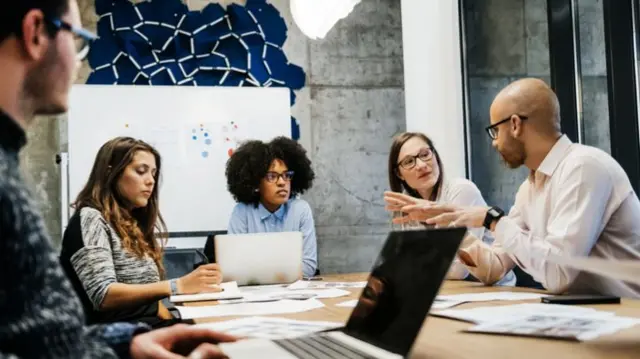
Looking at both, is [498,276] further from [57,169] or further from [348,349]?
[57,169]

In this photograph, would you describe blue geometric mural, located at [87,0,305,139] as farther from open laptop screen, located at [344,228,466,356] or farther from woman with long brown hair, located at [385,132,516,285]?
open laptop screen, located at [344,228,466,356]

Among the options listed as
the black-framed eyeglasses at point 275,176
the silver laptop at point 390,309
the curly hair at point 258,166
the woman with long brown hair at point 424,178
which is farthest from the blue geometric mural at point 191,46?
the silver laptop at point 390,309

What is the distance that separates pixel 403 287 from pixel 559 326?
37 cm

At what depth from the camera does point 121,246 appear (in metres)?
2.44

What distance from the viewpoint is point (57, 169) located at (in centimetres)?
467

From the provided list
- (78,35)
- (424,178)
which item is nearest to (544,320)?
(78,35)

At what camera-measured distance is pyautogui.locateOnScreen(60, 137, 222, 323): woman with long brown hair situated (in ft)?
7.39

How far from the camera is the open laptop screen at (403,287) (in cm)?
92

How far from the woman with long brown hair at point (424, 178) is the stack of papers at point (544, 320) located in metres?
Result: 1.59

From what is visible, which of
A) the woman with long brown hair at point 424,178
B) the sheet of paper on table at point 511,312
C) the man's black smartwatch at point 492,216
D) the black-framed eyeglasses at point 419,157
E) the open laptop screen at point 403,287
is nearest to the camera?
the open laptop screen at point 403,287

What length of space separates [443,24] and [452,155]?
921 millimetres

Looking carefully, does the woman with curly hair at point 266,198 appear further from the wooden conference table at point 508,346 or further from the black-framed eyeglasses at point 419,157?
the wooden conference table at point 508,346

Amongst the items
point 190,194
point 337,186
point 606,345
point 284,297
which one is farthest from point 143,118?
point 606,345

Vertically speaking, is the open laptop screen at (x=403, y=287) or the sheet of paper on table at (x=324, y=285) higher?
the open laptop screen at (x=403, y=287)
